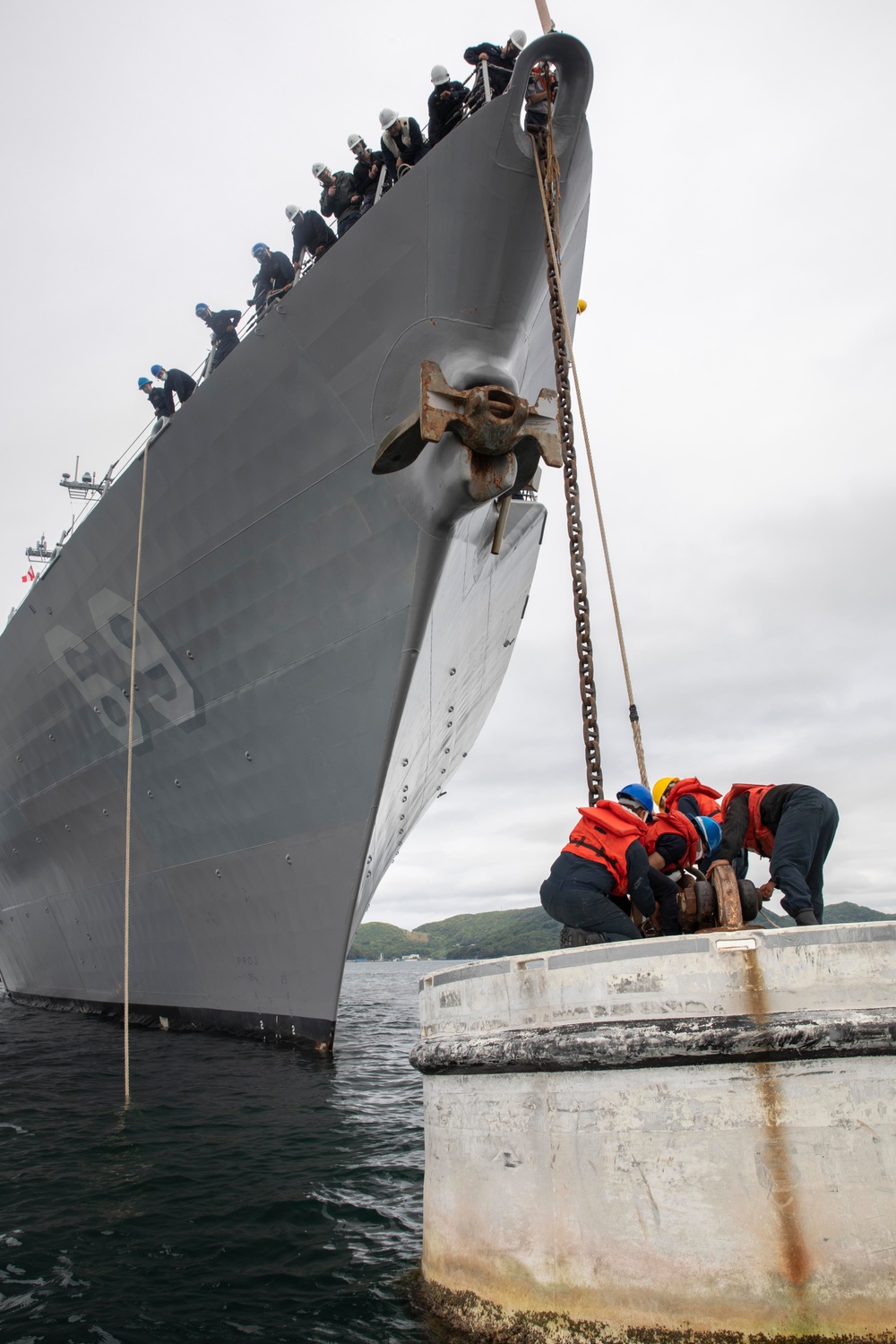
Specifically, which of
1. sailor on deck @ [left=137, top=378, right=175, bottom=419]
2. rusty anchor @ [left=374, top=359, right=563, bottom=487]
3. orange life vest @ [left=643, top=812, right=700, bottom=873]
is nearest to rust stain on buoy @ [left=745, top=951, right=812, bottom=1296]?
orange life vest @ [left=643, top=812, right=700, bottom=873]

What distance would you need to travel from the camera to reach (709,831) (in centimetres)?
353

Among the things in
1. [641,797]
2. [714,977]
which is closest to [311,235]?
[641,797]

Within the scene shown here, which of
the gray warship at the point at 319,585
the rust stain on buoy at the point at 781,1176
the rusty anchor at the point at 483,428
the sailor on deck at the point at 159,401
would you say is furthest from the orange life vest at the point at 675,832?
the sailor on deck at the point at 159,401

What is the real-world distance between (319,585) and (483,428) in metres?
2.26

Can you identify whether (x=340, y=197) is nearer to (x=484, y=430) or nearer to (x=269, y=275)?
(x=269, y=275)

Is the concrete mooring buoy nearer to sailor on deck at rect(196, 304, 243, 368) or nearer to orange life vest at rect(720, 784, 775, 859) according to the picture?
orange life vest at rect(720, 784, 775, 859)

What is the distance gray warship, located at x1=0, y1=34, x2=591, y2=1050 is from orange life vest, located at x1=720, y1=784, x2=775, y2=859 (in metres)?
3.32

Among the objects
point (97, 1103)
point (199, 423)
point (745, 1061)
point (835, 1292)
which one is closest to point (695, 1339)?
point (835, 1292)

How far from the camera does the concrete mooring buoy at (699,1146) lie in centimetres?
195

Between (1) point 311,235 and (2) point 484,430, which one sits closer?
(2) point 484,430

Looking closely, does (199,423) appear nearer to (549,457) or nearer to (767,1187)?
(549,457)

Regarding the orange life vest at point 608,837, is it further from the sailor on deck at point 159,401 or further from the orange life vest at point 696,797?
the sailor on deck at point 159,401

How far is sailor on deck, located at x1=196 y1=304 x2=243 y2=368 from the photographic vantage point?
337 inches

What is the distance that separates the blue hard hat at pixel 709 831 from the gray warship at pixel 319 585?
11.2ft
